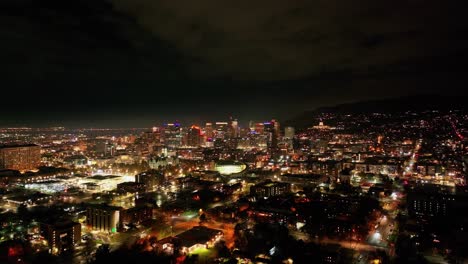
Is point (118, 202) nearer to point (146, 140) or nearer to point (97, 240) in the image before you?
point (97, 240)

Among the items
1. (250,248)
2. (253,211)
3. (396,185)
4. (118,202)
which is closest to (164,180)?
(118,202)

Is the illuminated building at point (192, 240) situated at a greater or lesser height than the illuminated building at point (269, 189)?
lesser

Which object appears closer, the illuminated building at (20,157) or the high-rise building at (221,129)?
the illuminated building at (20,157)

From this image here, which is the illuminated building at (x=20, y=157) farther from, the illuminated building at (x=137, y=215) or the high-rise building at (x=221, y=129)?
the high-rise building at (x=221, y=129)

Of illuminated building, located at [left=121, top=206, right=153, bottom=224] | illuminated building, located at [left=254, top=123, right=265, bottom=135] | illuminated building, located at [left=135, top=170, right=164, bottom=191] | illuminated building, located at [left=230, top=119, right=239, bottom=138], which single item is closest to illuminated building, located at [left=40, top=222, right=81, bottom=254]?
illuminated building, located at [left=121, top=206, right=153, bottom=224]

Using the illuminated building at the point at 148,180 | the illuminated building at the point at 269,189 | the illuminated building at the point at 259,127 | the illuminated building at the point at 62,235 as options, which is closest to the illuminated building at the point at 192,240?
the illuminated building at the point at 62,235

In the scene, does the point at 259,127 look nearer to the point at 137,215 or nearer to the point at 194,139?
the point at 194,139
